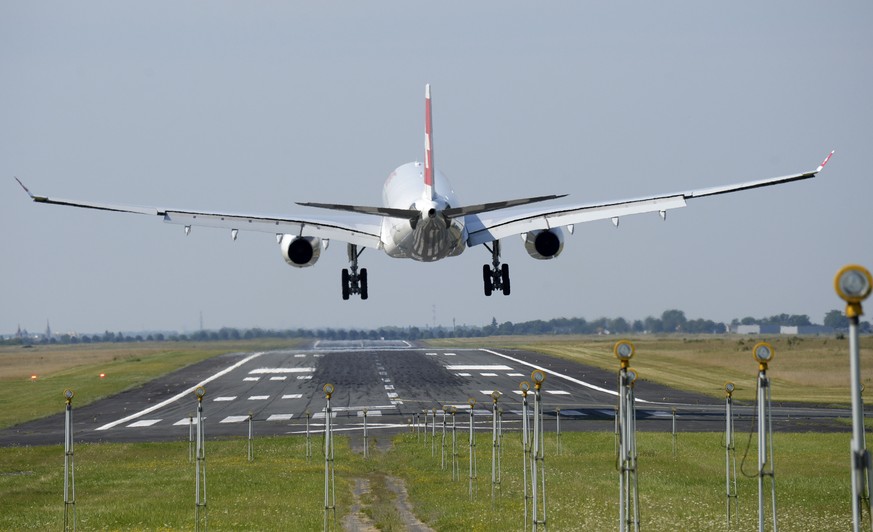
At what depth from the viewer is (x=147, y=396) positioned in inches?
3556

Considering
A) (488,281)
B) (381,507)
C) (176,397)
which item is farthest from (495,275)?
(176,397)

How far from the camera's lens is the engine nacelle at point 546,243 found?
2141 inches

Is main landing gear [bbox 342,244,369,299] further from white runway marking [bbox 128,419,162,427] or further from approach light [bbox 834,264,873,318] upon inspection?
approach light [bbox 834,264,873,318]

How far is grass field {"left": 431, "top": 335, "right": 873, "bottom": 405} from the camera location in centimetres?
9138

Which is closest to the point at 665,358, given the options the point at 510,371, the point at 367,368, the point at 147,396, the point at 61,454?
the point at 510,371

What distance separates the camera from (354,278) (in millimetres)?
58719

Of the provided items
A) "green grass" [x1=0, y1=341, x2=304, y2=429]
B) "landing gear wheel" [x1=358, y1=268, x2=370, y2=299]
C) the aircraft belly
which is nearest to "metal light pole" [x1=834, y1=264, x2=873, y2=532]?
the aircraft belly

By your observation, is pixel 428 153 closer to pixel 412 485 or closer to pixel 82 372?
pixel 412 485

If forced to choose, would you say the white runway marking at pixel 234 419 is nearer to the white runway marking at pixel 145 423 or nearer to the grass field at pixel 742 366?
the white runway marking at pixel 145 423

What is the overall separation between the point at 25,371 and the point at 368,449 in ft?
242

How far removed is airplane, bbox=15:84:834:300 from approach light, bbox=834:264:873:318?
32340 mm

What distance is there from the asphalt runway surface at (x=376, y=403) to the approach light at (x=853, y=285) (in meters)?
36.3

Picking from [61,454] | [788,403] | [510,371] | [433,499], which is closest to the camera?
[433,499]

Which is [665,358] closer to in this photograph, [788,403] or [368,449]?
[788,403]
